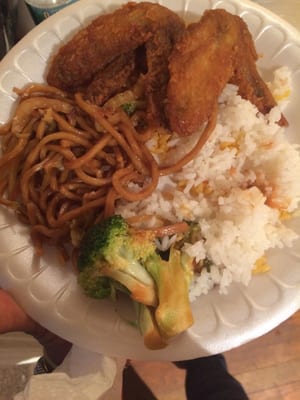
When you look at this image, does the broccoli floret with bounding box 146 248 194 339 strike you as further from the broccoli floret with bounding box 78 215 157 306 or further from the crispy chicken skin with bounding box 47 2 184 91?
the crispy chicken skin with bounding box 47 2 184 91

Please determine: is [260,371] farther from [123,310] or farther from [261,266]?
[123,310]

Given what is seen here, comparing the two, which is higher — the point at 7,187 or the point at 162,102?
the point at 162,102

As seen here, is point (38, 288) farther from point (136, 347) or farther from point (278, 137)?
point (278, 137)

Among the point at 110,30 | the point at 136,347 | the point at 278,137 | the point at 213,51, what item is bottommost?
the point at 136,347

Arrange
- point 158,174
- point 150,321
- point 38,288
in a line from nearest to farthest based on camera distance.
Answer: point 150,321, point 38,288, point 158,174

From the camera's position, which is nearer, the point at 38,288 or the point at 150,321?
the point at 150,321

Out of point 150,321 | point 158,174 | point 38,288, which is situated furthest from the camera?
point 158,174

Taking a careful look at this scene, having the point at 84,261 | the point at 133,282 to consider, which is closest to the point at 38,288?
the point at 84,261

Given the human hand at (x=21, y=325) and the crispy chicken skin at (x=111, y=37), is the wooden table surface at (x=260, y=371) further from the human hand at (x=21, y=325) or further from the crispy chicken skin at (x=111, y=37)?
the crispy chicken skin at (x=111, y=37)

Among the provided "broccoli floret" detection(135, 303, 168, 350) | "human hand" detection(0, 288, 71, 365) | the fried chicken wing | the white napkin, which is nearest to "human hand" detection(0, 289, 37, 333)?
"human hand" detection(0, 288, 71, 365)
